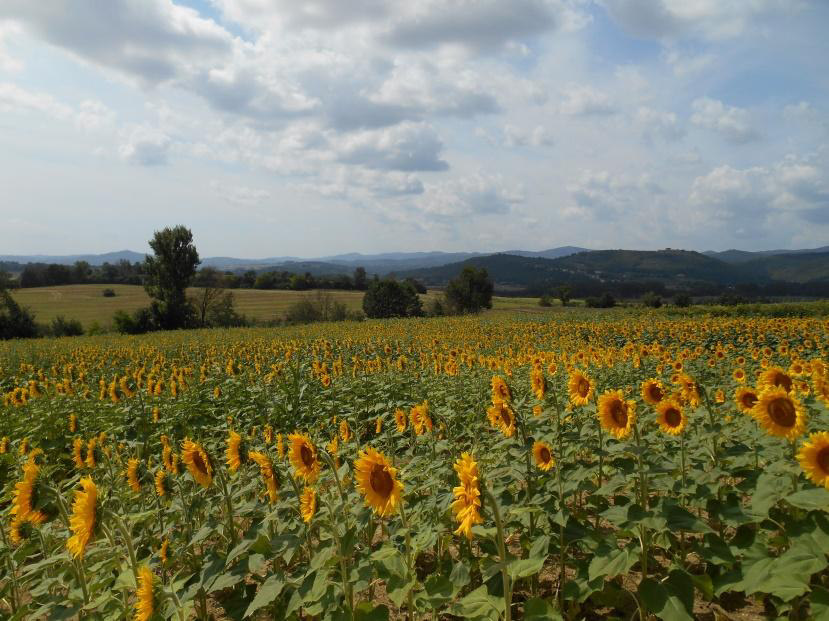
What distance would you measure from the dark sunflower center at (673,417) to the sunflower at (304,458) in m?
2.50

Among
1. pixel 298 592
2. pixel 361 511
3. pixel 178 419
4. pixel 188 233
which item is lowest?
pixel 178 419

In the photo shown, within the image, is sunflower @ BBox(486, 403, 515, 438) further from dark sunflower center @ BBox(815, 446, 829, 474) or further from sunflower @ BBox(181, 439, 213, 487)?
sunflower @ BBox(181, 439, 213, 487)

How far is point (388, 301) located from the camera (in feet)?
224

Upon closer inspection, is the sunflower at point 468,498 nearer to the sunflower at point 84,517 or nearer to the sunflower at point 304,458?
the sunflower at point 304,458

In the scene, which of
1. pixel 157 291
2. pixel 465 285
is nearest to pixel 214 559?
pixel 157 291

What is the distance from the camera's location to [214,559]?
3082 millimetres

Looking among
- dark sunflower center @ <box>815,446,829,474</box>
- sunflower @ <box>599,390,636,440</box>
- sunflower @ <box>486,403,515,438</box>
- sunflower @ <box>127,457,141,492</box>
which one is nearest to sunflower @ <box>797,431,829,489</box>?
dark sunflower center @ <box>815,446,829,474</box>

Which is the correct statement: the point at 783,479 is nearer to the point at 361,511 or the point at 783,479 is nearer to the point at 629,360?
the point at 361,511

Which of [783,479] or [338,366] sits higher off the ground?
[783,479]

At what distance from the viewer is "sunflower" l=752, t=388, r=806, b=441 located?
3.01 meters

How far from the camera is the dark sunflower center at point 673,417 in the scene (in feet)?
11.5

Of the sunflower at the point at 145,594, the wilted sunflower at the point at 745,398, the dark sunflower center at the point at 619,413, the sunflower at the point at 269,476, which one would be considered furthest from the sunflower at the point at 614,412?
the sunflower at the point at 145,594

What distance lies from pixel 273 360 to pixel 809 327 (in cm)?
1882

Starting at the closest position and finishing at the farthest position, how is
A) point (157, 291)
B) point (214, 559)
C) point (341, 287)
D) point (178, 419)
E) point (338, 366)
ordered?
1. point (214, 559)
2. point (178, 419)
3. point (338, 366)
4. point (157, 291)
5. point (341, 287)
